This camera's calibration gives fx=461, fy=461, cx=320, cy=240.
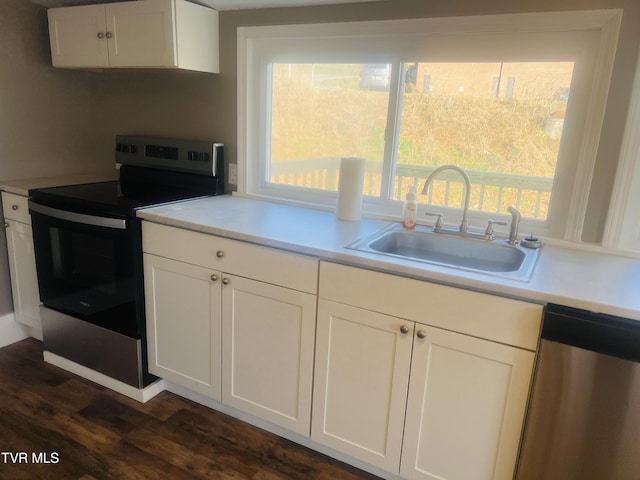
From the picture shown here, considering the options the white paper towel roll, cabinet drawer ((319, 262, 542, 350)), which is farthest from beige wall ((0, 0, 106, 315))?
cabinet drawer ((319, 262, 542, 350))

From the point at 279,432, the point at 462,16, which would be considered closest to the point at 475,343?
the point at 279,432

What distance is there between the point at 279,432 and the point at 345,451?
0.37m

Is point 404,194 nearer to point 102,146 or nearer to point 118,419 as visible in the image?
point 118,419

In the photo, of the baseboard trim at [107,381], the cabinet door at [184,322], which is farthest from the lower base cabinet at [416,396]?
the baseboard trim at [107,381]

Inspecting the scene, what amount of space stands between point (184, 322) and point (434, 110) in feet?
4.80

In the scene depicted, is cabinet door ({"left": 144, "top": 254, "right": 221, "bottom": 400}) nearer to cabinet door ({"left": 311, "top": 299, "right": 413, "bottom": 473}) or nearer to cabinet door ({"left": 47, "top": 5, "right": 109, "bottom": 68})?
cabinet door ({"left": 311, "top": 299, "right": 413, "bottom": 473})

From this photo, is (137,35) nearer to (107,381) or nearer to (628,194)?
(107,381)

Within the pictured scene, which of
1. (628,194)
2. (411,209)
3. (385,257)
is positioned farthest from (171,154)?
(628,194)

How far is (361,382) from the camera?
1679 millimetres

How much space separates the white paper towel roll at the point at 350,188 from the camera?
2.02m

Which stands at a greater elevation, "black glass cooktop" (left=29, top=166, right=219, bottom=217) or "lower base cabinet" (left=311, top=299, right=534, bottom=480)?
"black glass cooktop" (left=29, top=166, right=219, bottom=217)

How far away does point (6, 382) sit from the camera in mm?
2312

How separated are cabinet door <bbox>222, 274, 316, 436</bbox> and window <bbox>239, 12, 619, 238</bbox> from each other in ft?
2.34

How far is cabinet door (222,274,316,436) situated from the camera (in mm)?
1768
